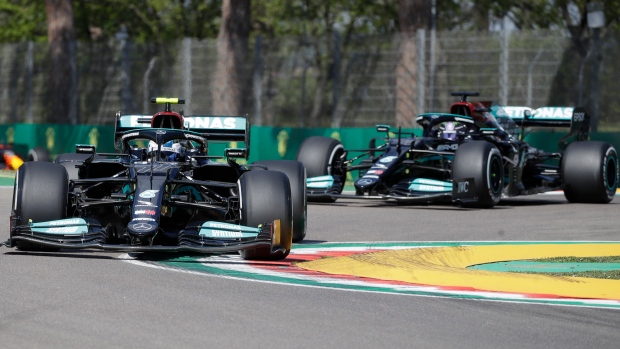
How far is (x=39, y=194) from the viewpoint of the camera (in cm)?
1008

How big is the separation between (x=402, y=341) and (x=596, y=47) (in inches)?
695

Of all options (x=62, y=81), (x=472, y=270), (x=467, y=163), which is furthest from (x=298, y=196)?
(x=62, y=81)

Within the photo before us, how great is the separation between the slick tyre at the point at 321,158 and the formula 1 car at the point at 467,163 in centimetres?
1

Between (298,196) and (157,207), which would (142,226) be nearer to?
(157,207)

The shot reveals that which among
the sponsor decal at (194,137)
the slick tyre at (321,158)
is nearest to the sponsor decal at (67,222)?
the sponsor decal at (194,137)

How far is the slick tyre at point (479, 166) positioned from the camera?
16.4 m

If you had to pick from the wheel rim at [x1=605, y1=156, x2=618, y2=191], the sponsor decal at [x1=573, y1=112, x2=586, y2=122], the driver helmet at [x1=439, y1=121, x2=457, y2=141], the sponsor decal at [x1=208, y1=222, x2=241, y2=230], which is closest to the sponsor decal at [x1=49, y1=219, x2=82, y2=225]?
the sponsor decal at [x1=208, y1=222, x2=241, y2=230]

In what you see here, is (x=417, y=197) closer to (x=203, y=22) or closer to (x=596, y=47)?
(x=596, y=47)

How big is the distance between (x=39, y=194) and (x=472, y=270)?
11.1 ft

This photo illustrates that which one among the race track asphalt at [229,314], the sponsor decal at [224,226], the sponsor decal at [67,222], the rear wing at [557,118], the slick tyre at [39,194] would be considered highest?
the rear wing at [557,118]

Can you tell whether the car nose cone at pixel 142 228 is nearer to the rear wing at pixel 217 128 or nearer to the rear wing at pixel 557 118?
the rear wing at pixel 217 128

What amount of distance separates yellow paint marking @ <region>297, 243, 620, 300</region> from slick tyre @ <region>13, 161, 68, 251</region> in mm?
1940

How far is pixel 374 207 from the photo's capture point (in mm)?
17188

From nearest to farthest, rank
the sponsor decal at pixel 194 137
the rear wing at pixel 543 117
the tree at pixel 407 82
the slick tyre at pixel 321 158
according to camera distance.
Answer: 1. the sponsor decal at pixel 194 137
2. the slick tyre at pixel 321 158
3. the rear wing at pixel 543 117
4. the tree at pixel 407 82
